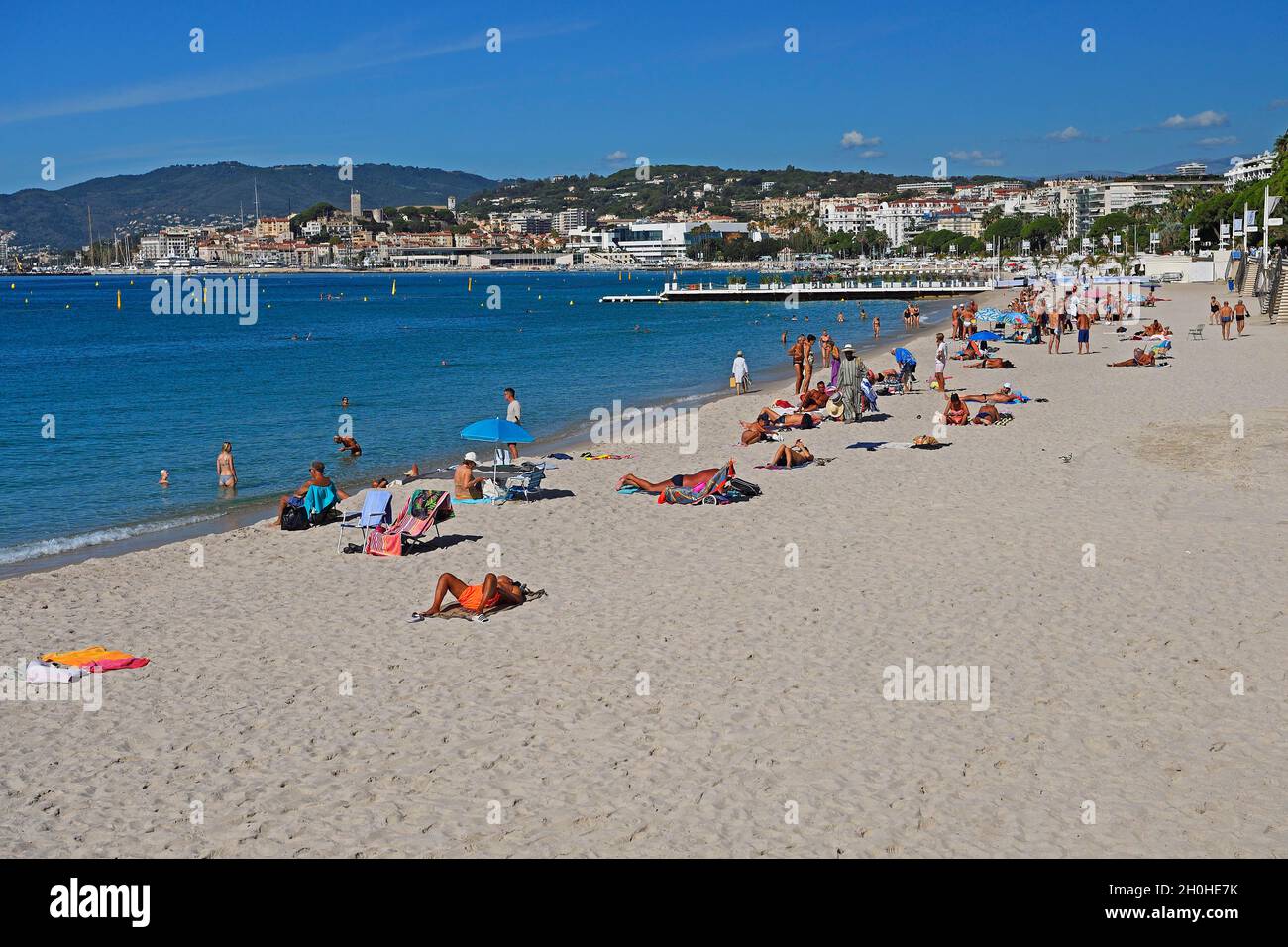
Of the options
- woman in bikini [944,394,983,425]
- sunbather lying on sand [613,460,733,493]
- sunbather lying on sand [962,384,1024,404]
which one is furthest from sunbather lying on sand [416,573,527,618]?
sunbather lying on sand [962,384,1024,404]

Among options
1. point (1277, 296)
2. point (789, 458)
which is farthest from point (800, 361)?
point (1277, 296)

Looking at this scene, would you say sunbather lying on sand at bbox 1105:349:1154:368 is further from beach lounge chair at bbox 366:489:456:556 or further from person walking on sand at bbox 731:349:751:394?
beach lounge chair at bbox 366:489:456:556

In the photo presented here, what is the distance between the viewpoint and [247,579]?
11680 mm

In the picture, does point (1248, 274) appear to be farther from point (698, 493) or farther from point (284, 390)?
point (698, 493)

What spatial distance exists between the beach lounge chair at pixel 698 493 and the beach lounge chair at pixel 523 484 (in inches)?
68.8

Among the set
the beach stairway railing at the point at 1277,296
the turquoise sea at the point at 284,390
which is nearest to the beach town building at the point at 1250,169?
the turquoise sea at the point at 284,390

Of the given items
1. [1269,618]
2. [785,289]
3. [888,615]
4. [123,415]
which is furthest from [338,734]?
[785,289]

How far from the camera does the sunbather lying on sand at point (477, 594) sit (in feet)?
32.7

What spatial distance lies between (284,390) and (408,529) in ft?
83.4

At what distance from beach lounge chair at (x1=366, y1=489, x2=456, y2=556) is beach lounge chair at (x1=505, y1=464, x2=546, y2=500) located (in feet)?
7.30

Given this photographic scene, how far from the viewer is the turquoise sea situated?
60.7 feet

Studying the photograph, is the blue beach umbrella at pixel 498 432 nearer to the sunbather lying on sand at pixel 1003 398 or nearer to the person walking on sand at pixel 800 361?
the sunbather lying on sand at pixel 1003 398

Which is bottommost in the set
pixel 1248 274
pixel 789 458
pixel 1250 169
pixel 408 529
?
pixel 408 529

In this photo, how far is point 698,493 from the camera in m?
14.3
